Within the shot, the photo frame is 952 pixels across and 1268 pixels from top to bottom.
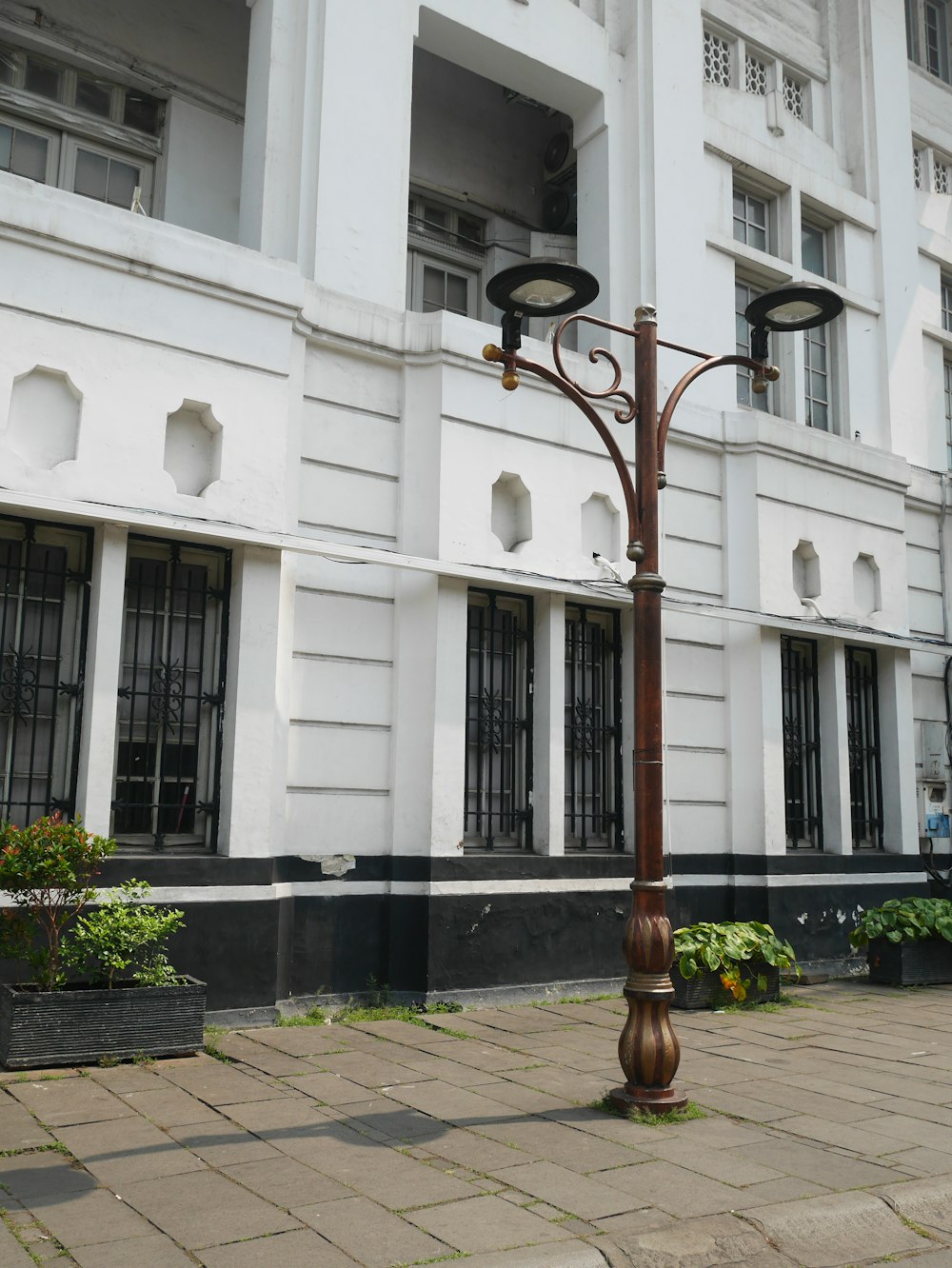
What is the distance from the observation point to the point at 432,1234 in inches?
183

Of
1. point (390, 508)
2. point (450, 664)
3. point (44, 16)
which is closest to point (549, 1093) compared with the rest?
point (450, 664)

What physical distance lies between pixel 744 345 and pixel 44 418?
826 cm

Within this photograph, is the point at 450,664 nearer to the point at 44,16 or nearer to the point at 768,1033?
the point at 768,1033

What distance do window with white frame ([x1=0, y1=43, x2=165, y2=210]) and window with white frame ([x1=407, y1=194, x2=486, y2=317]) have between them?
308 cm

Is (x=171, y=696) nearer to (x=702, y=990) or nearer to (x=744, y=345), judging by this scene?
(x=702, y=990)

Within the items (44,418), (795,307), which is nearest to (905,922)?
(795,307)

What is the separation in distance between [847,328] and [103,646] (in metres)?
10.1

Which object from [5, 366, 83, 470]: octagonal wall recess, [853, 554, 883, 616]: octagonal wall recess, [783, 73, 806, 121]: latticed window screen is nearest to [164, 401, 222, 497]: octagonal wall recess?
[5, 366, 83, 470]: octagonal wall recess

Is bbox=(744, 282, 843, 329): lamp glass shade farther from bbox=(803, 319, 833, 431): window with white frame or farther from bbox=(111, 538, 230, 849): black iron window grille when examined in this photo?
bbox=(803, 319, 833, 431): window with white frame

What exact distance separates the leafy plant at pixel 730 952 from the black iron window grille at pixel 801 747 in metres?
2.54

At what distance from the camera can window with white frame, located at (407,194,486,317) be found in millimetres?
13242

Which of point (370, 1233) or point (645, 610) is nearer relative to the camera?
point (370, 1233)

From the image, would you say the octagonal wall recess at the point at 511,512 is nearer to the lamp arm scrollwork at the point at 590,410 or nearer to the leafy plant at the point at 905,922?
the lamp arm scrollwork at the point at 590,410

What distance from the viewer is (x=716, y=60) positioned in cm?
1379
